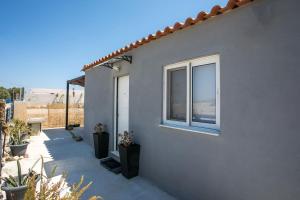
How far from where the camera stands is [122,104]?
22.8 feet

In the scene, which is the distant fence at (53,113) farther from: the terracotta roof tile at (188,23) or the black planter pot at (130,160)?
the black planter pot at (130,160)

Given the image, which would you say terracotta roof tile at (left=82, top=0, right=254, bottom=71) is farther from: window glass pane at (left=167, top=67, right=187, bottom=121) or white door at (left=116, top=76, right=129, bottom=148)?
white door at (left=116, top=76, right=129, bottom=148)

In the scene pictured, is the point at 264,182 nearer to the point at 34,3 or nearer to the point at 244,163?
the point at 244,163

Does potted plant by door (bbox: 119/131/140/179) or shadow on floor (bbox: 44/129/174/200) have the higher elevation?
potted plant by door (bbox: 119/131/140/179)


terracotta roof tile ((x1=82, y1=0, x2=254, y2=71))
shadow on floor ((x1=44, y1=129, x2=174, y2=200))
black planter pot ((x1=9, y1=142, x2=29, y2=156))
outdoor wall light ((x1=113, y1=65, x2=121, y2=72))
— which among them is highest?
terracotta roof tile ((x1=82, y1=0, x2=254, y2=71))

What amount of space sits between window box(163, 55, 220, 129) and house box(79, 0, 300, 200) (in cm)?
2

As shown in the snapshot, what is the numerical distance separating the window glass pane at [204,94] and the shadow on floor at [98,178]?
2204 millimetres

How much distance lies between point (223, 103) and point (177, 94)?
1.44 meters

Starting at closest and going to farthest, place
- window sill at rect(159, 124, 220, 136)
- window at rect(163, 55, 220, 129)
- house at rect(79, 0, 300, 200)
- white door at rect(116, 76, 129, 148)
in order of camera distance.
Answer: house at rect(79, 0, 300, 200) → window sill at rect(159, 124, 220, 136) → window at rect(163, 55, 220, 129) → white door at rect(116, 76, 129, 148)

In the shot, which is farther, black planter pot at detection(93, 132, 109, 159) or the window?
black planter pot at detection(93, 132, 109, 159)

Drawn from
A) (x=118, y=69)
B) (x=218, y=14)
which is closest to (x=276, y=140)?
(x=218, y=14)

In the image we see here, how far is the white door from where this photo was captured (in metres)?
6.68

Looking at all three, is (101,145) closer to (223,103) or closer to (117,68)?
(117,68)

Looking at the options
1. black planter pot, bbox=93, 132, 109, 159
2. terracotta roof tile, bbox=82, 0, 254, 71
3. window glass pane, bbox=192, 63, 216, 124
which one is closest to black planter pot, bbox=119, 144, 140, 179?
black planter pot, bbox=93, 132, 109, 159
